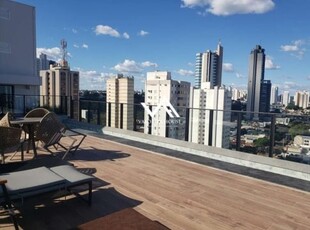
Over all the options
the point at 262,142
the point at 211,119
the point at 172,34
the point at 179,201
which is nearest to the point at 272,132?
the point at 262,142

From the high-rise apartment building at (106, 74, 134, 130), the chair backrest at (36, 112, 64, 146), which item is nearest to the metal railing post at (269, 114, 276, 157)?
the chair backrest at (36, 112, 64, 146)

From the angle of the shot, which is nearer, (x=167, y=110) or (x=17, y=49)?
(x=167, y=110)

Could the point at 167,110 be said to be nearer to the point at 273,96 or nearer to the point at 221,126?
the point at 221,126

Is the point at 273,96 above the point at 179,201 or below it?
above

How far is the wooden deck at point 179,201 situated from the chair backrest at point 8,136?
1.09 m

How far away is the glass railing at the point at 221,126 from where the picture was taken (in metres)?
4.69

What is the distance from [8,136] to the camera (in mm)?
4008

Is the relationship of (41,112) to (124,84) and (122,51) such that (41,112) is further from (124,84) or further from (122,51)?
(122,51)

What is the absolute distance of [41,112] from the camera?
588 cm

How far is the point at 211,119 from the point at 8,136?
4.13 metres

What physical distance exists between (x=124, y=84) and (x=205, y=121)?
6.40 metres

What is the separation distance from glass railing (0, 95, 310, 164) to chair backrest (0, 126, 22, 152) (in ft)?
12.1

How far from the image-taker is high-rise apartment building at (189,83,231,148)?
5875 millimetres

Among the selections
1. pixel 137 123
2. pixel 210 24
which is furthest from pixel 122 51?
pixel 137 123
